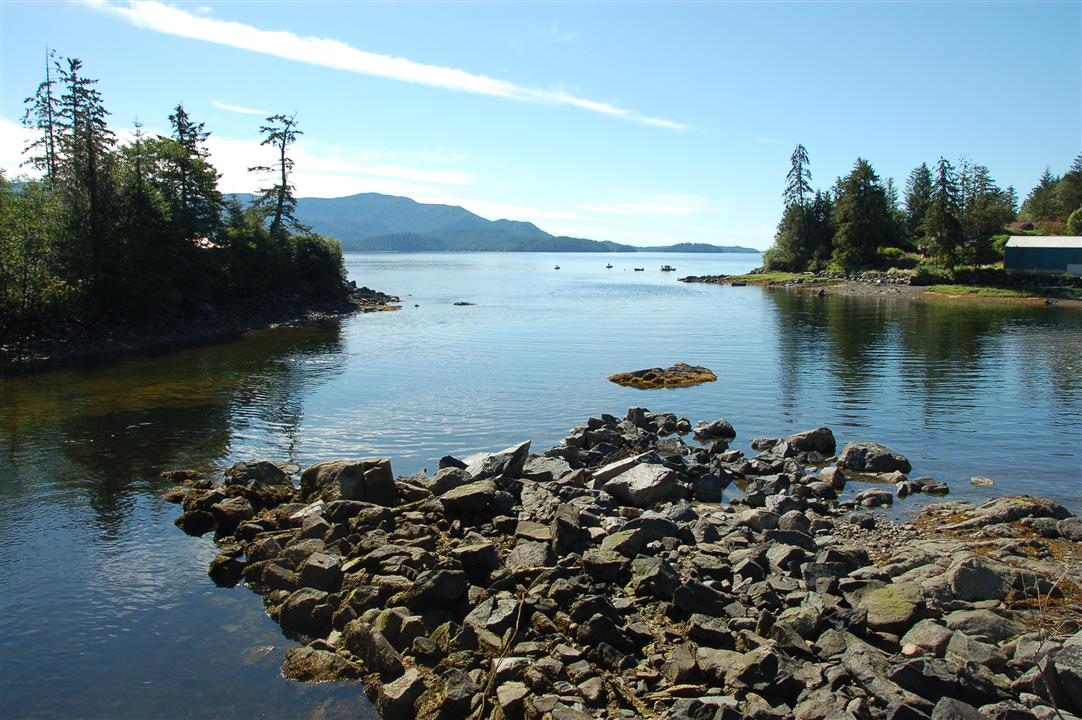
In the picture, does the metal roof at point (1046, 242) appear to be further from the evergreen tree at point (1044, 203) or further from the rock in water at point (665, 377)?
the rock in water at point (665, 377)

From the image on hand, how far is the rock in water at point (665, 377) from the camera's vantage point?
4128 cm

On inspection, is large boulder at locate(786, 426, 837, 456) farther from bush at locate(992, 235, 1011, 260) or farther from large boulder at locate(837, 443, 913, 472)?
bush at locate(992, 235, 1011, 260)

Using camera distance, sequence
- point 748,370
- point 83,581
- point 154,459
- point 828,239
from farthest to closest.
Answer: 1. point 828,239
2. point 748,370
3. point 154,459
4. point 83,581

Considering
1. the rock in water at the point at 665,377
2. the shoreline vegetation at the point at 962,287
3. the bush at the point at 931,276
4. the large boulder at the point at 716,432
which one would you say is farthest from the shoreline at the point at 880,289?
the large boulder at the point at 716,432

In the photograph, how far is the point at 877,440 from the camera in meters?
28.8

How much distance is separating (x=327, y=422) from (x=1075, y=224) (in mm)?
131098

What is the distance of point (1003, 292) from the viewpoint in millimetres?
96000

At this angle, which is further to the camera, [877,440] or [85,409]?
[85,409]

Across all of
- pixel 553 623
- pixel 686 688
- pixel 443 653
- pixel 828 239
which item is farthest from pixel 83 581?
pixel 828 239

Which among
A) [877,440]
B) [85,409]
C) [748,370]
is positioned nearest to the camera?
[877,440]

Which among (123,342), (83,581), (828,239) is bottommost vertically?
(83,581)

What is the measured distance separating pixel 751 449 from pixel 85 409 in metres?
30.4

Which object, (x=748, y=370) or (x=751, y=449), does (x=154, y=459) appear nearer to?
(x=751, y=449)

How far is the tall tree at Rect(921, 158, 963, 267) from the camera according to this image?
354 feet
